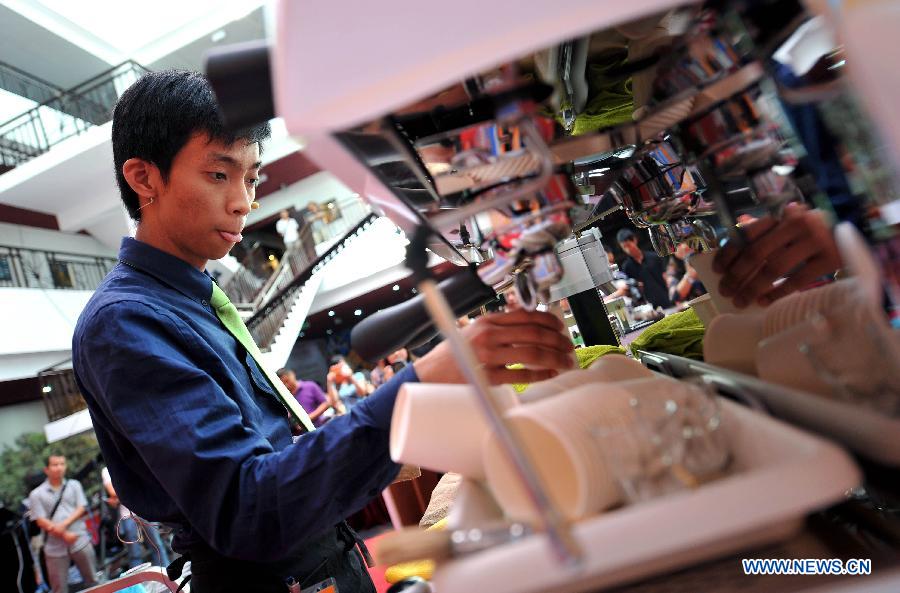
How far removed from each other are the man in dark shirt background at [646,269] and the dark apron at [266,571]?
2.90 ft

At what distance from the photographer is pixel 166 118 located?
3.16ft

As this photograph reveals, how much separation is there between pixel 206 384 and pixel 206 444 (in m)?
0.08

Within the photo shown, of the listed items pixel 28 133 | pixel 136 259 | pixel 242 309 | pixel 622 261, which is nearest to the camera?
pixel 136 259

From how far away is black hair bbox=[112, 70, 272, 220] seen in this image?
3.13 ft

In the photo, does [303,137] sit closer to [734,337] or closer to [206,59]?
[206,59]

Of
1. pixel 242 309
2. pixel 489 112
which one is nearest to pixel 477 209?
pixel 489 112

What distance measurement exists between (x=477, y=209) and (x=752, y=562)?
295 mm

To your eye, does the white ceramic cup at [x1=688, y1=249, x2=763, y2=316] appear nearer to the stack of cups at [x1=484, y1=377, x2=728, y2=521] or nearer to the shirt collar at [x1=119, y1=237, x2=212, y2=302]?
the stack of cups at [x1=484, y1=377, x2=728, y2=521]

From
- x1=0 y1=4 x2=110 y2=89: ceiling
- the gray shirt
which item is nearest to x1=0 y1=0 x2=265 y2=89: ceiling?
x1=0 y1=4 x2=110 y2=89: ceiling

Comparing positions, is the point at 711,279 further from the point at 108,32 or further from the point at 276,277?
the point at 276,277

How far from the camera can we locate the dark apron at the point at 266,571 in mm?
891

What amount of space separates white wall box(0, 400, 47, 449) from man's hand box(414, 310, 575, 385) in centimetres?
1109

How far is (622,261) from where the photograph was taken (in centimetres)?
147

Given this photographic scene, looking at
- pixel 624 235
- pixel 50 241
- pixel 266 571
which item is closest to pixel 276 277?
pixel 50 241
